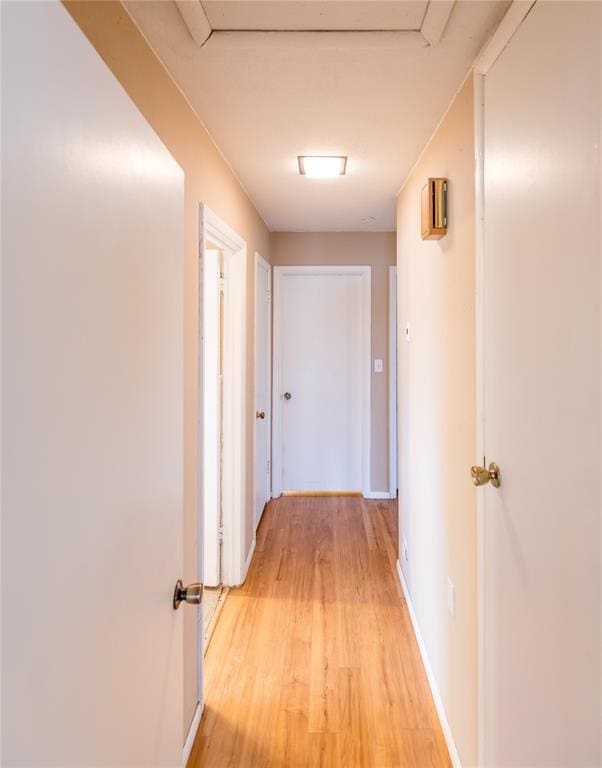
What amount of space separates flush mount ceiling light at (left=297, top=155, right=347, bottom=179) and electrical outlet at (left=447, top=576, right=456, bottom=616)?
1846 millimetres

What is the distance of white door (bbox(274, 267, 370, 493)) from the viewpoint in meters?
3.85

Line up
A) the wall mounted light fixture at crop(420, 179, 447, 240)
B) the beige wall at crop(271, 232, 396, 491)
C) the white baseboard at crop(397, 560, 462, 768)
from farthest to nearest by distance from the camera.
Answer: the beige wall at crop(271, 232, 396, 491)
the wall mounted light fixture at crop(420, 179, 447, 240)
the white baseboard at crop(397, 560, 462, 768)

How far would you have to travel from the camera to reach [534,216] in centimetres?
92

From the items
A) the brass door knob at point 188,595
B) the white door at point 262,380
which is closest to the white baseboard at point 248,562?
the white door at point 262,380

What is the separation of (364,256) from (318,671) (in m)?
3.00

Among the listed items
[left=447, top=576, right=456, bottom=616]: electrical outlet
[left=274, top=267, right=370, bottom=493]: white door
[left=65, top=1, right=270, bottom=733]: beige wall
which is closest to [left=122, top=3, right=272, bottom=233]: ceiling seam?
[left=65, top=1, right=270, bottom=733]: beige wall

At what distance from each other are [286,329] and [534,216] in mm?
3038

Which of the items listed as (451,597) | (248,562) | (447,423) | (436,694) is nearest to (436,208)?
(447,423)

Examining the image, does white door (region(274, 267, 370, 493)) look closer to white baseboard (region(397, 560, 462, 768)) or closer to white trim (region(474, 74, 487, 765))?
white baseboard (region(397, 560, 462, 768))

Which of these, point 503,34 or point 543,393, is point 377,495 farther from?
point 503,34

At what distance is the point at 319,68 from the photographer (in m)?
1.37

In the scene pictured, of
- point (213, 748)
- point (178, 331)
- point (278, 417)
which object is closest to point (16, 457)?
point (178, 331)

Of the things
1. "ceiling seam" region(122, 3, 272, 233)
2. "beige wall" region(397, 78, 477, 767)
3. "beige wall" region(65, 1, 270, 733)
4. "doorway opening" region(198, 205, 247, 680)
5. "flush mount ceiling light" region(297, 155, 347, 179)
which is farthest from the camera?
"doorway opening" region(198, 205, 247, 680)

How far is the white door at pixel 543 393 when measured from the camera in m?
0.73
